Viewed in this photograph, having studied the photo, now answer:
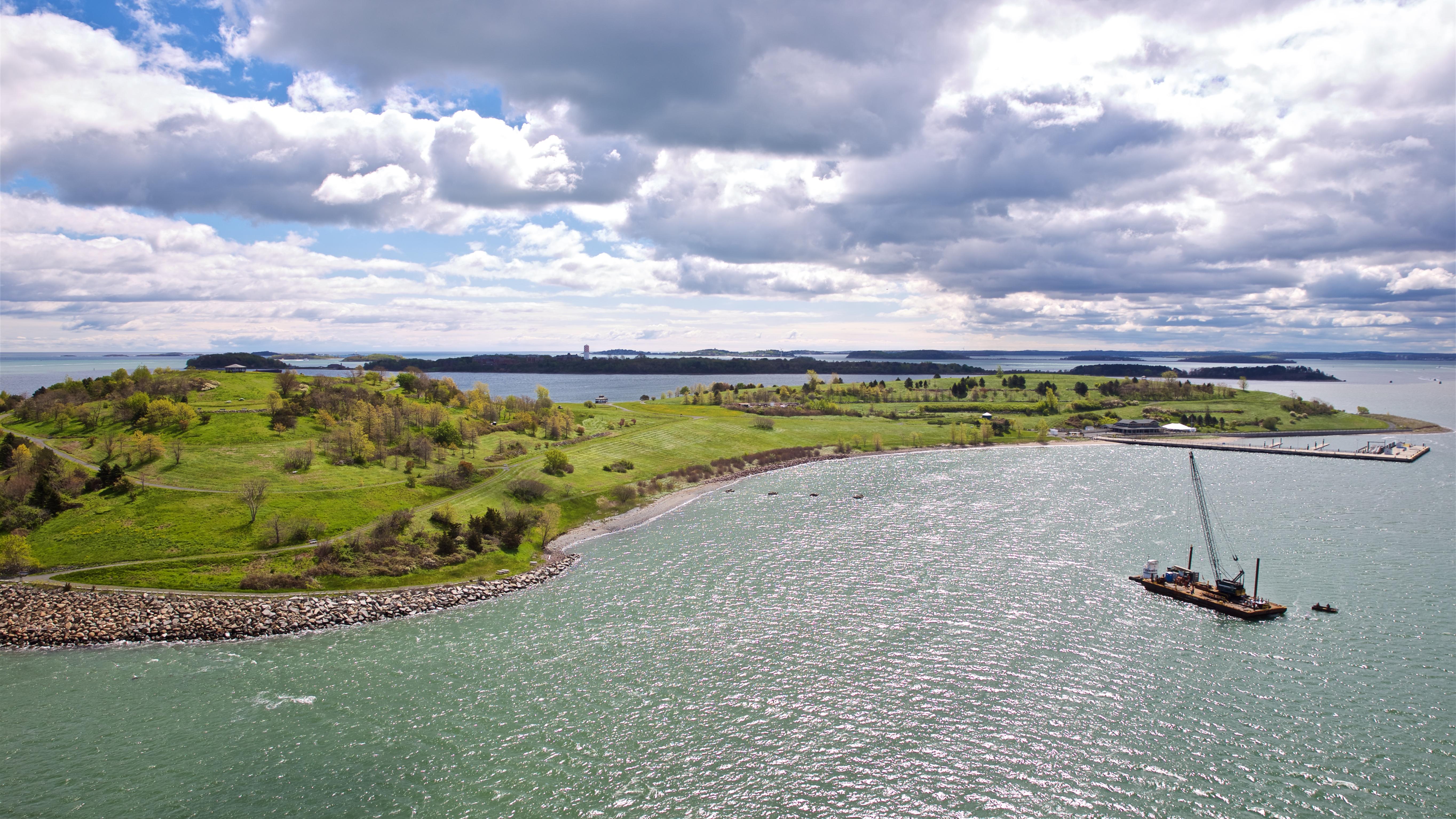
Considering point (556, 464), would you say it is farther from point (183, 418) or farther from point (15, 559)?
point (15, 559)

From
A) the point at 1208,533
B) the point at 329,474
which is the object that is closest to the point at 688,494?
the point at 329,474

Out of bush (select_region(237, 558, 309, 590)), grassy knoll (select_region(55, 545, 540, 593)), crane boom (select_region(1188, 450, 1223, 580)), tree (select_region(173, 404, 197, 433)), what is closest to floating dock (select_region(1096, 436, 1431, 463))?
crane boom (select_region(1188, 450, 1223, 580))

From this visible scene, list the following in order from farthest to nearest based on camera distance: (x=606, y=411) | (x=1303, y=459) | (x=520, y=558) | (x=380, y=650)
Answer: (x=606, y=411), (x=1303, y=459), (x=520, y=558), (x=380, y=650)

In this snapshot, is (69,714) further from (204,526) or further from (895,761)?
(895,761)

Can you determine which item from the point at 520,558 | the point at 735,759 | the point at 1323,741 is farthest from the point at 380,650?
the point at 1323,741

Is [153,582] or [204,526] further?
[204,526]

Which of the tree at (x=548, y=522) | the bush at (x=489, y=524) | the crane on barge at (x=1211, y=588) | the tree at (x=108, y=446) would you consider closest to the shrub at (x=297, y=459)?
the tree at (x=108, y=446)
